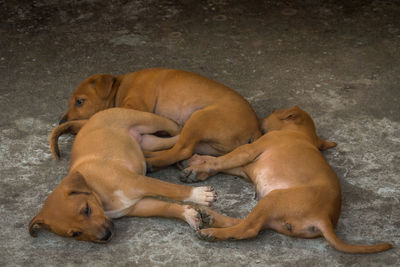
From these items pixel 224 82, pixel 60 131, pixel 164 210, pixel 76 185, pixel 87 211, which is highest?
pixel 76 185

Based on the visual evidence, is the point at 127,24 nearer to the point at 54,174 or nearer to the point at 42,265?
the point at 54,174

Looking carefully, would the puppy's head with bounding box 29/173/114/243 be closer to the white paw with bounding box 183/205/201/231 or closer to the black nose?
the black nose

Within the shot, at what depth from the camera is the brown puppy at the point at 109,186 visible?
5.21m

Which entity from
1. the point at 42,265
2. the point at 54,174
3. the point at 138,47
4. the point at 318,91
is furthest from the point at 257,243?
the point at 138,47

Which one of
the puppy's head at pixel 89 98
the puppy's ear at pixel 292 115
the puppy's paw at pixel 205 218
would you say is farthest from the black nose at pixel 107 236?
the puppy's ear at pixel 292 115

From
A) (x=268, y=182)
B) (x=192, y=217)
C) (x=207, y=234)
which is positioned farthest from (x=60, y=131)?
(x=268, y=182)

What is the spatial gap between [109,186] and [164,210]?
0.52 m

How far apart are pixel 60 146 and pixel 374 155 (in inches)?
129

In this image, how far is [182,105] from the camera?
6863 millimetres

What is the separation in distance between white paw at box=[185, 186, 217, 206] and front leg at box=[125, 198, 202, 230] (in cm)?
19

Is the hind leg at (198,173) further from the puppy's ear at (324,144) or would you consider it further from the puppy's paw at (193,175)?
the puppy's ear at (324,144)

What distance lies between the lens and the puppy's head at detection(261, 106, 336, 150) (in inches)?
251

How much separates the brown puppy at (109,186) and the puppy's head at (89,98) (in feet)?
1.19

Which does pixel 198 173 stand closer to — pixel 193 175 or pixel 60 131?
pixel 193 175
